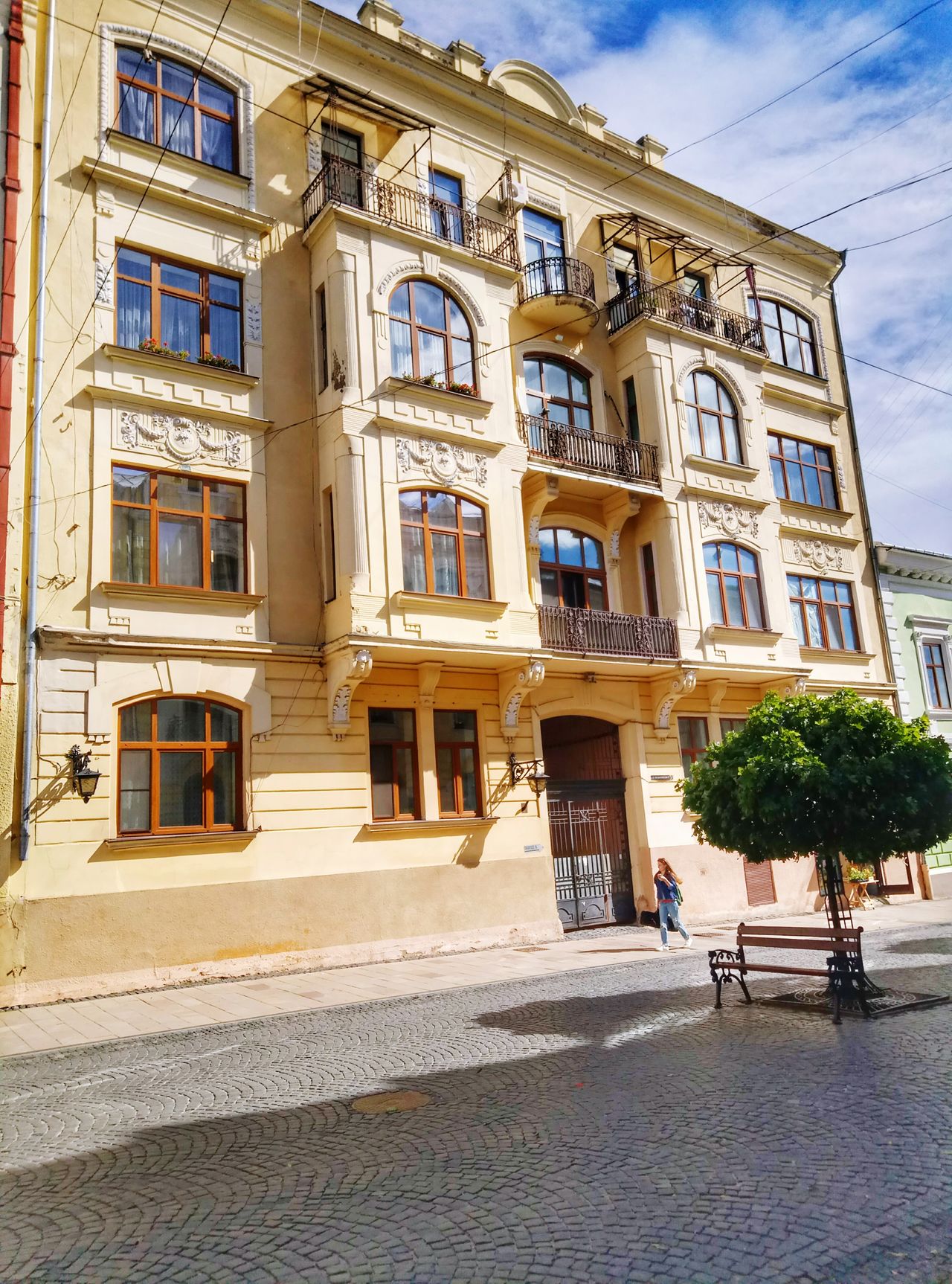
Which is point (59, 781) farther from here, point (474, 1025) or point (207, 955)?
point (474, 1025)

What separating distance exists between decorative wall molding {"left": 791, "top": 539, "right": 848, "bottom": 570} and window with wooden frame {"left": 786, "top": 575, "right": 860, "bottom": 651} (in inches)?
15.0

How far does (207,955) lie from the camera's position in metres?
14.2

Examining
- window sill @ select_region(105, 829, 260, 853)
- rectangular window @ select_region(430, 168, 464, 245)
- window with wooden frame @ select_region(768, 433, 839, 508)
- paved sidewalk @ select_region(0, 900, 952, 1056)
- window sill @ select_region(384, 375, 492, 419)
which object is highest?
rectangular window @ select_region(430, 168, 464, 245)

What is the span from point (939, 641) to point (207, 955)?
22.3 meters

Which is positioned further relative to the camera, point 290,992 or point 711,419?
point 711,419

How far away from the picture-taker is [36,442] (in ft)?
47.1

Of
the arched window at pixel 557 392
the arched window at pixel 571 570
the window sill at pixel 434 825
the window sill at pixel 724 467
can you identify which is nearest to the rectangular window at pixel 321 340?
the arched window at pixel 557 392

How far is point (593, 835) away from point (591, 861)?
0.53m

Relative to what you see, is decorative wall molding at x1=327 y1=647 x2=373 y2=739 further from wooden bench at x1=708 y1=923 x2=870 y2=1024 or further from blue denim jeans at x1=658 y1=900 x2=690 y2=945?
wooden bench at x1=708 y1=923 x2=870 y2=1024

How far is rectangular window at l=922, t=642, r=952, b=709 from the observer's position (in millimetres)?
26578

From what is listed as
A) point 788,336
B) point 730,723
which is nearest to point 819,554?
point 730,723

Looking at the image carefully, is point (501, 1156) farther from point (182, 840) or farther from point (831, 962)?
point (182, 840)

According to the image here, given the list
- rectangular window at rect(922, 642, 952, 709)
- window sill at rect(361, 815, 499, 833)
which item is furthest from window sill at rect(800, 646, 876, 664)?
window sill at rect(361, 815, 499, 833)

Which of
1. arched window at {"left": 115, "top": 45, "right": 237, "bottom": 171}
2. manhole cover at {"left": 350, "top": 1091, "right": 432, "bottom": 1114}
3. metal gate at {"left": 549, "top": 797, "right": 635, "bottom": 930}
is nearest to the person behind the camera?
manhole cover at {"left": 350, "top": 1091, "right": 432, "bottom": 1114}
